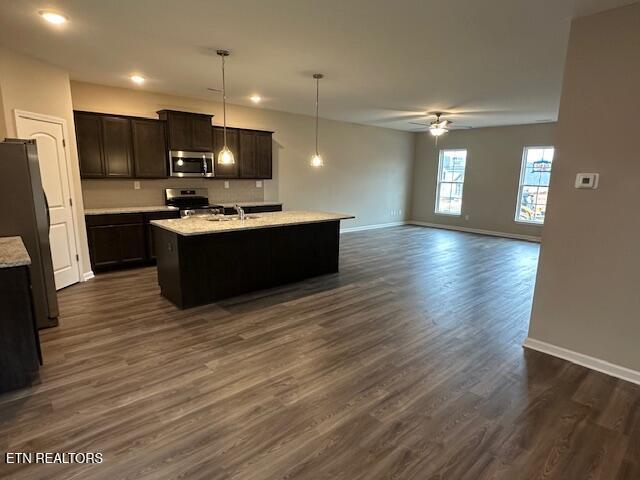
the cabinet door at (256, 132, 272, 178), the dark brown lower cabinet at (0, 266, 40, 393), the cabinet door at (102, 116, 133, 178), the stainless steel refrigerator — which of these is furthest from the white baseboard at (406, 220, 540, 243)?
the dark brown lower cabinet at (0, 266, 40, 393)

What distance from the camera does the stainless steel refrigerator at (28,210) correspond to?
9.30 feet

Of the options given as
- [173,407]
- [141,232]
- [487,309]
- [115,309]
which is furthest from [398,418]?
[141,232]

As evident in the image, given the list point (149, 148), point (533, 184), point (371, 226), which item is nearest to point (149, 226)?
point (149, 148)

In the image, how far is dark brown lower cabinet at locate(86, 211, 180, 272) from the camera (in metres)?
4.79

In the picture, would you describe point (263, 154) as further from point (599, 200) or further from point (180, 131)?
point (599, 200)

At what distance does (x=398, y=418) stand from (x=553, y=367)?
4.78 ft

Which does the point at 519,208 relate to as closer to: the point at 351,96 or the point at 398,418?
the point at 351,96

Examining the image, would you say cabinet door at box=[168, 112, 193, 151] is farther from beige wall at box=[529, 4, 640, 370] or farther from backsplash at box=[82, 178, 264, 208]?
beige wall at box=[529, 4, 640, 370]

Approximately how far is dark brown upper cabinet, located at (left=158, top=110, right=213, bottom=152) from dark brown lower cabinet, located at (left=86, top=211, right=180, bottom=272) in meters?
1.12

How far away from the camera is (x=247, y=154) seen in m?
6.36

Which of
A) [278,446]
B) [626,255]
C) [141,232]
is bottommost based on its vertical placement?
[278,446]

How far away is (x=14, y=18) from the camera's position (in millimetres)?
2846

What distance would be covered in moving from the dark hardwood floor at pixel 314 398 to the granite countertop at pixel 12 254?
0.85 meters

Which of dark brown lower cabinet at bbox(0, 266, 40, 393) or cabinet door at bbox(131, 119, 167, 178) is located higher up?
cabinet door at bbox(131, 119, 167, 178)
